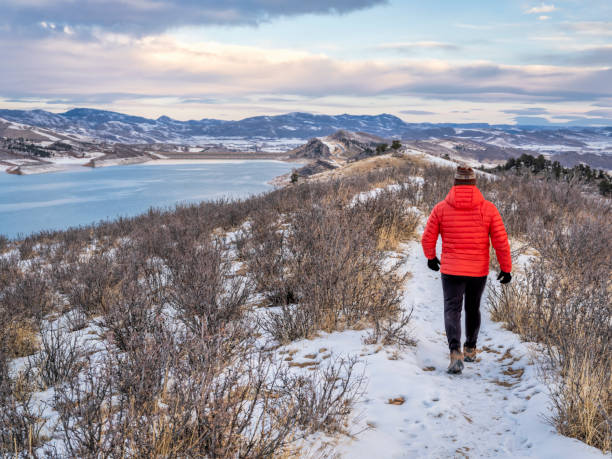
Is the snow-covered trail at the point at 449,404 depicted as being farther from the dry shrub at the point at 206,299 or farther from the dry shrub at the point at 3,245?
the dry shrub at the point at 3,245

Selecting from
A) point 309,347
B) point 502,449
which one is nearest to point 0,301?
point 309,347

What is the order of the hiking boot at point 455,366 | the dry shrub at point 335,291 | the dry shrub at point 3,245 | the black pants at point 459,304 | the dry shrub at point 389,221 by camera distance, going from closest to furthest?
1. the hiking boot at point 455,366
2. the black pants at point 459,304
3. the dry shrub at point 335,291
4. the dry shrub at point 389,221
5. the dry shrub at point 3,245

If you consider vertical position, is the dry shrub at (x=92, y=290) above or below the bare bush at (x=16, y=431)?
below

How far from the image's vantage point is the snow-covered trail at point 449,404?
2340 millimetres

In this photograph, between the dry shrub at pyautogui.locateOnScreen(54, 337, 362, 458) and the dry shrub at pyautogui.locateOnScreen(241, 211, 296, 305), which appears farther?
the dry shrub at pyautogui.locateOnScreen(241, 211, 296, 305)

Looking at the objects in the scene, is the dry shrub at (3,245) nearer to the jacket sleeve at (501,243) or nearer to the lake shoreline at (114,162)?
the jacket sleeve at (501,243)

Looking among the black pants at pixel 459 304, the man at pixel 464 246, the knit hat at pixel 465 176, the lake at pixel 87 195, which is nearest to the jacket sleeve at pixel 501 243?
the man at pixel 464 246

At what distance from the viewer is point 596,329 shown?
2922 millimetres

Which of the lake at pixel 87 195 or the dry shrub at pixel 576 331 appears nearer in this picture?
the dry shrub at pixel 576 331

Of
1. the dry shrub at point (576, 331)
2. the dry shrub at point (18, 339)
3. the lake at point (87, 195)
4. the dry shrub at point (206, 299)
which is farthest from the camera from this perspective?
the lake at point (87, 195)

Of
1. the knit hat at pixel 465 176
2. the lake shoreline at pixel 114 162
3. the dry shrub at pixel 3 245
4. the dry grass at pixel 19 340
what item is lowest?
the dry shrub at pixel 3 245

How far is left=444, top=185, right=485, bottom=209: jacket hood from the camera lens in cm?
354

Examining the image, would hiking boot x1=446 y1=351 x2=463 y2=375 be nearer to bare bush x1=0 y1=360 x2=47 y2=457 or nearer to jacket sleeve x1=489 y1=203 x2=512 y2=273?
jacket sleeve x1=489 y1=203 x2=512 y2=273

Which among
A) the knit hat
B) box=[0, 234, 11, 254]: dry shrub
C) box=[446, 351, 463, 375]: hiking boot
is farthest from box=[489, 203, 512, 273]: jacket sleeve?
box=[0, 234, 11, 254]: dry shrub
